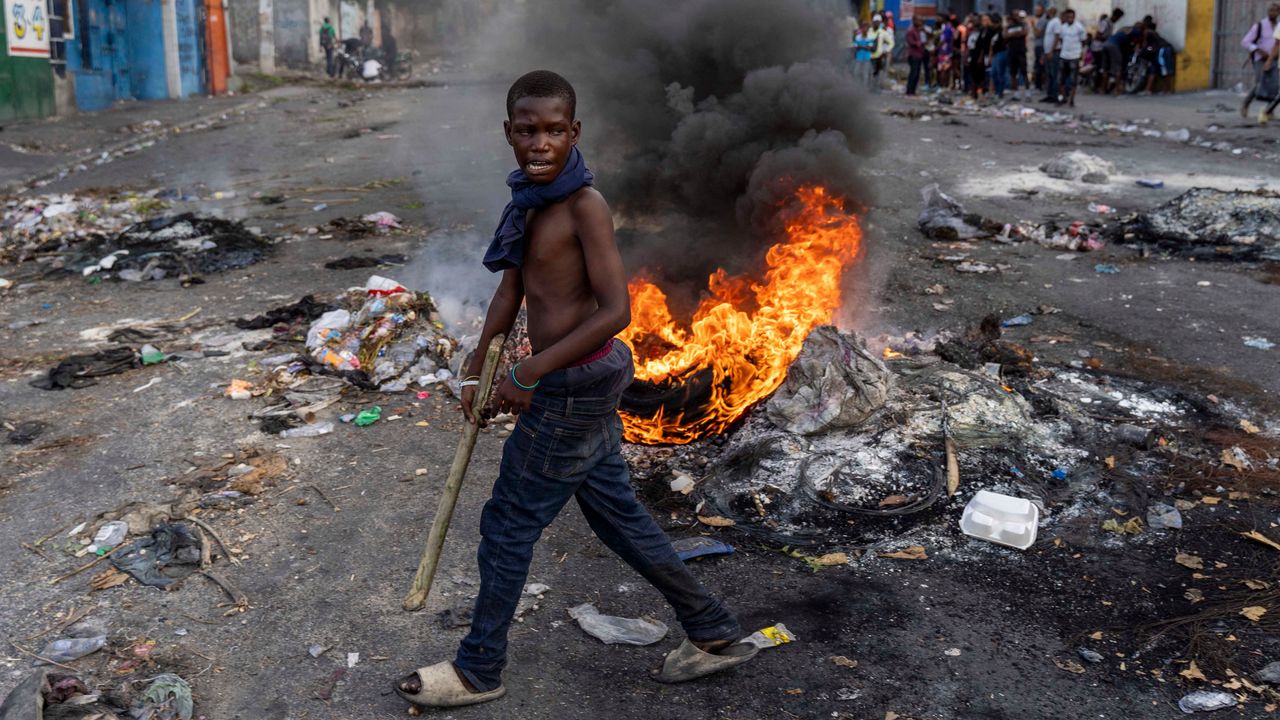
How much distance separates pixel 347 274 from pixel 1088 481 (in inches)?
223

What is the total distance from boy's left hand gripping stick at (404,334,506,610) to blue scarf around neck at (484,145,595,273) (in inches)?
10.6

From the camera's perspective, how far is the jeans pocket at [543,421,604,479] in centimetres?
279

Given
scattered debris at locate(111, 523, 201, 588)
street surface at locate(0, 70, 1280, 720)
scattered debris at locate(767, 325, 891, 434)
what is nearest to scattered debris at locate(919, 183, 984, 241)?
→ street surface at locate(0, 70, 1280, 720)

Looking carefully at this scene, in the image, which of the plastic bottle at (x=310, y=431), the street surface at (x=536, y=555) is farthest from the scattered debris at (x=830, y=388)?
the plastic bottle at (x=310, y=431)

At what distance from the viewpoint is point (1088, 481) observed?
4258 millimetres

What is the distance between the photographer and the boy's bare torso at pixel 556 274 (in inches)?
107

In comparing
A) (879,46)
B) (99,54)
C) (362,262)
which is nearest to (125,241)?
(362,262)

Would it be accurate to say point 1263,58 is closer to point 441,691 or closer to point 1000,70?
point 1000,70

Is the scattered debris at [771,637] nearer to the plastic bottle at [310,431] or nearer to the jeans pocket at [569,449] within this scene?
the jeans pocket at [569,449]

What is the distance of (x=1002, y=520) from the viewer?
3875mm

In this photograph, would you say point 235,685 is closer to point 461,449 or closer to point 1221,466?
point 461,449

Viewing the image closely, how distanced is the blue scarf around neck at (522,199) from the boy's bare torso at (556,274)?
0.02m

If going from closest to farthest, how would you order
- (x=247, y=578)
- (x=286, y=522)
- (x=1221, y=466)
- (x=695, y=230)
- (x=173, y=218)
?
(x=247, y=578)
(x=286, y=522)
(x=1221, y=466)
(x=695, y=230)
(x=173, y=218)

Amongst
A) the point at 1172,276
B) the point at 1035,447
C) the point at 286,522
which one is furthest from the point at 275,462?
the point at 1172,276
